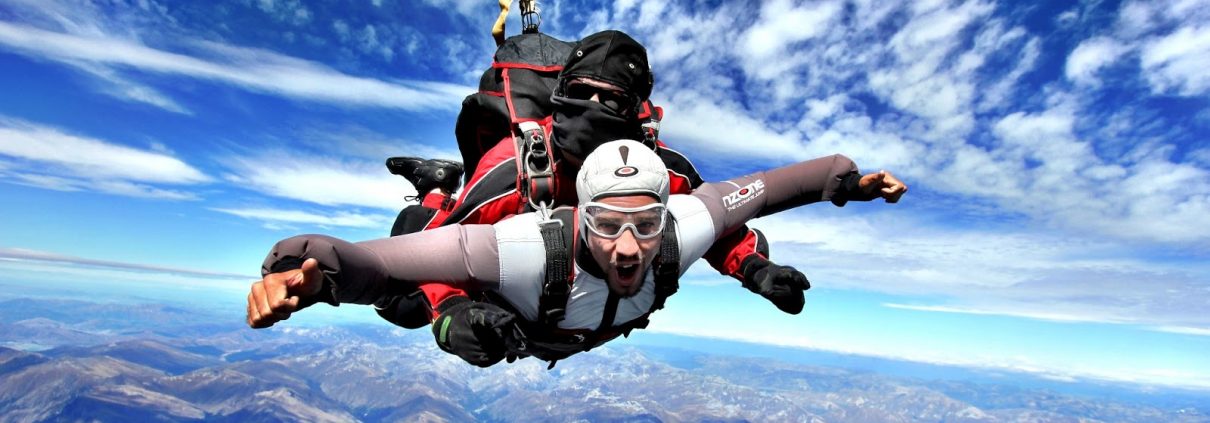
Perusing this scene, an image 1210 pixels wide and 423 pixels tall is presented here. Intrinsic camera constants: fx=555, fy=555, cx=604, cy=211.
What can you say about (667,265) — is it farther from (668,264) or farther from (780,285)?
(780,285)

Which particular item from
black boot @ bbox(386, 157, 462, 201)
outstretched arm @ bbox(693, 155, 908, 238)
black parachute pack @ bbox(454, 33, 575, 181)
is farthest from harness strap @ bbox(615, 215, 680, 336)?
black boot @ bbox(386, 157, 462, 201)

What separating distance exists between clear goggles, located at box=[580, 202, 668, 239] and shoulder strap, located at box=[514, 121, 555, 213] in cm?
33

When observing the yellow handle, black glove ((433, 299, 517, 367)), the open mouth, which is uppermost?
the yellow handle

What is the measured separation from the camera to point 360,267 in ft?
8.16

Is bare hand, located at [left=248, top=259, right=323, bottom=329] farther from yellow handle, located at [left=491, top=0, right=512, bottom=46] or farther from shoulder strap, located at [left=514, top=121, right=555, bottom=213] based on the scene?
yellow handle, located at [left=491, top=0, right=512, bottom=46]

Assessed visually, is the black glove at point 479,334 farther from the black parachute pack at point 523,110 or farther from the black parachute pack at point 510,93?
the black parachute pack at point 510,93

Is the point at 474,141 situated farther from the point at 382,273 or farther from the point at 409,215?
the point at 382,273

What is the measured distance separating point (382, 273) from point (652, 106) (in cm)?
231

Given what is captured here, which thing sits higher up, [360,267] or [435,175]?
[435,175]

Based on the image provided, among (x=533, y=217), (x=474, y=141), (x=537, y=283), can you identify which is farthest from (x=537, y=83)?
(x=537, y=283)

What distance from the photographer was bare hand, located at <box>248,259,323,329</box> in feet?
6.28

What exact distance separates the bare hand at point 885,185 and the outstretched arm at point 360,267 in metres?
2.60

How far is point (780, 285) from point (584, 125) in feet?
5.16

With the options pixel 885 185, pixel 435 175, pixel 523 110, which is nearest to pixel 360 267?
pixel 523 110
